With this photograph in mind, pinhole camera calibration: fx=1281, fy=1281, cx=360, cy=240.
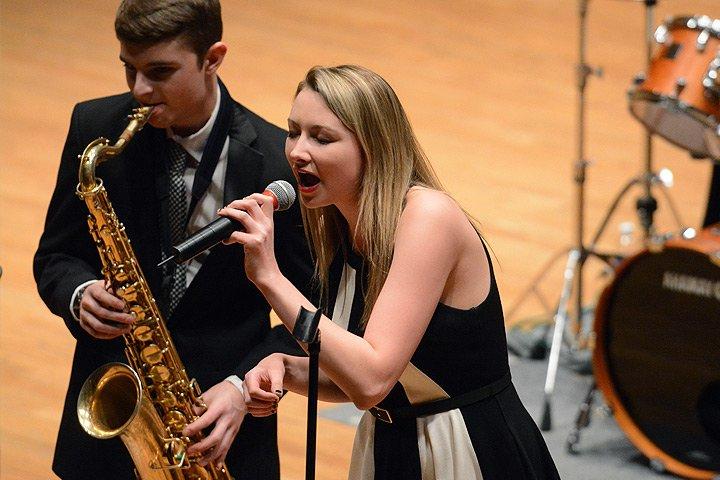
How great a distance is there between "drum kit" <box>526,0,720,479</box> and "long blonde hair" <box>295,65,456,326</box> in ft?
7.04

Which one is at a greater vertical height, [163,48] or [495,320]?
[163,48]

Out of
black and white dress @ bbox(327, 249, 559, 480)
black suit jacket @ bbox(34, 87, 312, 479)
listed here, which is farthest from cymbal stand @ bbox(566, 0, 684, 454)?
black and white dress @ bbox(327, 249, 559, 480)

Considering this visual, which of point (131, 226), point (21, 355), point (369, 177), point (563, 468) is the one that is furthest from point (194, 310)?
point (21, 355)

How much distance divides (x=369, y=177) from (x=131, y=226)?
73 centimetres

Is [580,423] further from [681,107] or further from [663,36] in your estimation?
[663,36]

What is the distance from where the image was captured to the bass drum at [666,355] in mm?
4500

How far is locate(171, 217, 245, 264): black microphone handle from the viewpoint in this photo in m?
2.12

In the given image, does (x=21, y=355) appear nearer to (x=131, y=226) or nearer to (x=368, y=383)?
(x=131, y=226)

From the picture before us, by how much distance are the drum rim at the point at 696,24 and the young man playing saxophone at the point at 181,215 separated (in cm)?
222

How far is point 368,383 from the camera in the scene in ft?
7.25

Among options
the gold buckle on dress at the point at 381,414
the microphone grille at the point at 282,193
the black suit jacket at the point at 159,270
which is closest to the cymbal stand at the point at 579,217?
the black suit jacket at the point at 159,270

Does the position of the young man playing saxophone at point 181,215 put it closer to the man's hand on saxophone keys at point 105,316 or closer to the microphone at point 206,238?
the man's hand on saxophone keys at point 105,316

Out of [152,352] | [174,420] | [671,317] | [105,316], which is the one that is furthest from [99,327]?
[671,317]

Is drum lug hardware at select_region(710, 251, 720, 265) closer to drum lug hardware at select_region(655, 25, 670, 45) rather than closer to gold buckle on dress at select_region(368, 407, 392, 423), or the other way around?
drum lug hardware at select_region(655, 25, 670, 45)
